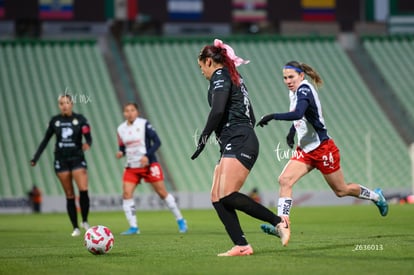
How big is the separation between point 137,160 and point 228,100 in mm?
6048

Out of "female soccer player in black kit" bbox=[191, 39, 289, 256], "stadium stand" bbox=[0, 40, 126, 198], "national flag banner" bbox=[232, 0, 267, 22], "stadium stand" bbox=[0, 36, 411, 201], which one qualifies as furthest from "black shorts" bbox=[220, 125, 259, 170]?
"national flag banner" bbox=[232, 0, 267, 22]

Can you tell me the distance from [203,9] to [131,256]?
78.9ft

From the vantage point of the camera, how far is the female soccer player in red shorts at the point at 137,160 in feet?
47.1

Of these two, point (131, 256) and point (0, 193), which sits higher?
point (131, 256)

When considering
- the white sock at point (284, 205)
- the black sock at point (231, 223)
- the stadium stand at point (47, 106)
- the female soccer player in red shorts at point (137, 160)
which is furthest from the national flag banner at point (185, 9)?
the black sock at point (231, 223)

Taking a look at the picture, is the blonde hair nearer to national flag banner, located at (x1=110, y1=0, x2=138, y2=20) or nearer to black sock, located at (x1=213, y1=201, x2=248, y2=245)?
black sock, located at (x1=213, y1=201, x2=248, y2=245)

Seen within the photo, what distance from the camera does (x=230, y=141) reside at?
8.50 metres

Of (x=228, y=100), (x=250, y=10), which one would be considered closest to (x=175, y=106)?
(x=250, y=10)

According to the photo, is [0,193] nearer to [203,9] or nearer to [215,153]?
[215,153]

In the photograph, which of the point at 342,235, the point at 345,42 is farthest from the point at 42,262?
the point at 345,42

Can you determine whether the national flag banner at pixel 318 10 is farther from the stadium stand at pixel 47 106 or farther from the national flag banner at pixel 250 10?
the stadium stand at pixel 47 106

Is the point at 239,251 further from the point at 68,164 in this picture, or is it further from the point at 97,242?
the point at 68,164

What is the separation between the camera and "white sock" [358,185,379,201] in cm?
1120

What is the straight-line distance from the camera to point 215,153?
29.9 metres
